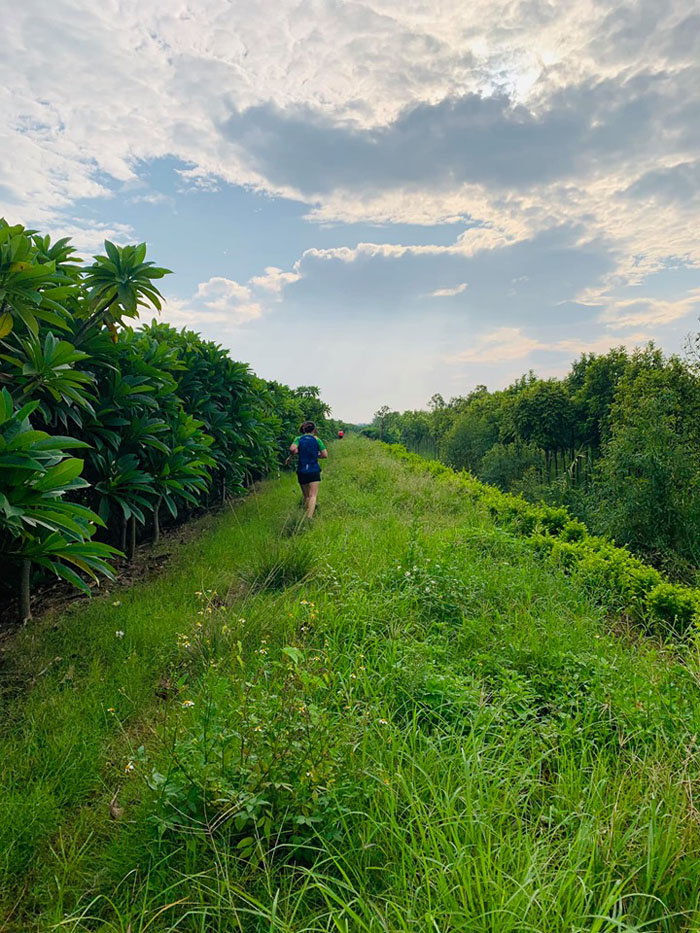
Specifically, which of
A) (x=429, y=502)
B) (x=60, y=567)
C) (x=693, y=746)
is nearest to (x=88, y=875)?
(x=60, y=567)

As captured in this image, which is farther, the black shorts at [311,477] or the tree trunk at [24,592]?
the black shorts at [311,477]

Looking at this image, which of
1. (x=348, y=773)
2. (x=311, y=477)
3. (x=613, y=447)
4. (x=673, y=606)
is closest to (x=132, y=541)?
(x=311, y=477)

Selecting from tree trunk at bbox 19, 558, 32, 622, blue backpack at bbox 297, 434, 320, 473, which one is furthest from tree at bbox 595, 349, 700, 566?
tree trunk at bbox 19, 558, 32, 622

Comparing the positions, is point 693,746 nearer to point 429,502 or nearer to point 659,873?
point 659,873

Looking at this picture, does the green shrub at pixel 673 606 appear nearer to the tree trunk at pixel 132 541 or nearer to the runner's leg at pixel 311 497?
the runner's leg at pixel 311 497

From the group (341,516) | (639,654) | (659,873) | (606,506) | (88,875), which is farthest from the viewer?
(606,506)

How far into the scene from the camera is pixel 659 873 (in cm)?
144

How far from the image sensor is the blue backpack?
24.2 ft

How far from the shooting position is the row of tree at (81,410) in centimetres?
217

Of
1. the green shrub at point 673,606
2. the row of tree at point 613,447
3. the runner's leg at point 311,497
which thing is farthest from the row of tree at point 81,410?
the row of tree at point 613,447

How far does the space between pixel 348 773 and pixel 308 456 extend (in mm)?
5814

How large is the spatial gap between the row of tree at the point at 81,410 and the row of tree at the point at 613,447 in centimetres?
810

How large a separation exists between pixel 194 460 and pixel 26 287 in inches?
96.1

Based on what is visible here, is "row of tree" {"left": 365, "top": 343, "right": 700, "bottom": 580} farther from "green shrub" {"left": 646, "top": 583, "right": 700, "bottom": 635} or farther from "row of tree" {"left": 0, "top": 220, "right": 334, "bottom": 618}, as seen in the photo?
"row of tree" {"left": 0, "top": 220, "right": 334, "bottom": 618}
